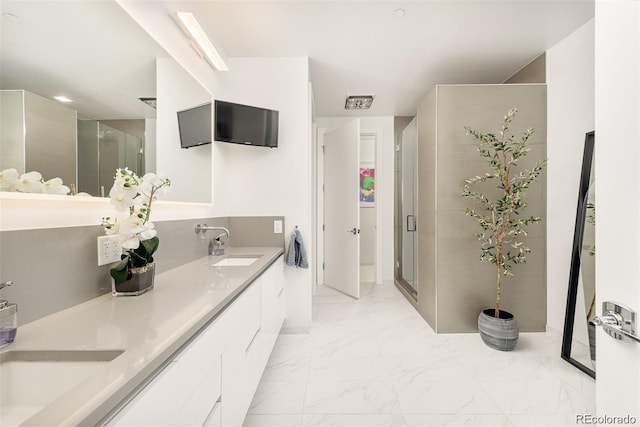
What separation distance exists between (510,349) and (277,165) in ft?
8.17

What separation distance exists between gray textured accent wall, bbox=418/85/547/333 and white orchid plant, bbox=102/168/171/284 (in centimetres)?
221

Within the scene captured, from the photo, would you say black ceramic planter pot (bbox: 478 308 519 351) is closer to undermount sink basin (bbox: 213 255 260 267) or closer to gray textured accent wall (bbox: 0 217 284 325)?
undermount sink basin (bbox: 213 255 260 267)

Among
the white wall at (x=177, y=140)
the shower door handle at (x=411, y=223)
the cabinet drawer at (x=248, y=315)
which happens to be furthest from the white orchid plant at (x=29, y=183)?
the shower door handle at (x=411, y=223)

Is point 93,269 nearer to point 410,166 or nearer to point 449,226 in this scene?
point 449,226

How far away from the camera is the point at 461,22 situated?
6.66ft

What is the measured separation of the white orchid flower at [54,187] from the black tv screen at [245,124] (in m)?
1.40

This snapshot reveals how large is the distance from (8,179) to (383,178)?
3.82 m

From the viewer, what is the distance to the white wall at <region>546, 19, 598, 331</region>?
82.0 inches

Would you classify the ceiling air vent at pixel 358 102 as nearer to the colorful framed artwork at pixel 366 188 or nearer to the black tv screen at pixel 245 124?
the black tv screen at pixel 245 124

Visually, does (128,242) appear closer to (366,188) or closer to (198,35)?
(198,35)

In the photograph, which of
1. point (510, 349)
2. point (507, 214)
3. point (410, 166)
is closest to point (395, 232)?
point (410, 166)

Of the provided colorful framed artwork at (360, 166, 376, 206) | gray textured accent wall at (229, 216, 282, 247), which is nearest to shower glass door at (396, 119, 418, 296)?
colorful framed artwork at (360, 166, 376, 206)

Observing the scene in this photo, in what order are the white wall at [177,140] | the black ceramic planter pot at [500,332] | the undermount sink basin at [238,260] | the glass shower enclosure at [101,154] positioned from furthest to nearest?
the black ceramic planter pot at [500,332] < the undermount sink basin at [238,260] < the white wall at [177,140] < the glass shower enclosure at [101,154]

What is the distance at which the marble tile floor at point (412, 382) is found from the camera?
1.48m
